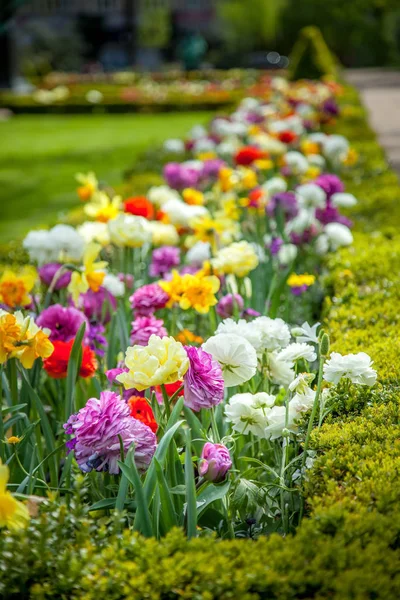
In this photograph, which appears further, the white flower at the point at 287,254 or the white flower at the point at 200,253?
the white flower at the point at 287,254

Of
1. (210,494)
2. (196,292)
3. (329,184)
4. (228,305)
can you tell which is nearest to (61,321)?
(196,292)

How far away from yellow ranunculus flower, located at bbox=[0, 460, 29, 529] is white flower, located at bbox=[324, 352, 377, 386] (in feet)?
2.62

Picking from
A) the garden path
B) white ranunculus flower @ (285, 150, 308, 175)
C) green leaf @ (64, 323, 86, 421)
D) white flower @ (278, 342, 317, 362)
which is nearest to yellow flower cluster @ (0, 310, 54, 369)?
green leaf @ (64, 323, 86, 421)

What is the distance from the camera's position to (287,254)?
11.7 feet

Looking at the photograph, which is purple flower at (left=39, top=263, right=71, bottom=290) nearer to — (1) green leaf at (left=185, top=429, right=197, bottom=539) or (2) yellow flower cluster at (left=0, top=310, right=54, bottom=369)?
(2) yellow flower cluster at (left=0, top=310, right=54, bottom=369)

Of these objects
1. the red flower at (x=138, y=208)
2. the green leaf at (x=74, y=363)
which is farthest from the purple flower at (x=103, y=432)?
the red flower at (x=138, y=208)

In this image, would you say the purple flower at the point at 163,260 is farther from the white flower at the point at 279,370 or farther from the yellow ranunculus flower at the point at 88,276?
the white flower at the point at 279,370

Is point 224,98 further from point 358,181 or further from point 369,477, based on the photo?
point 369,477

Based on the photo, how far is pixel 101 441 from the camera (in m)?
1.76

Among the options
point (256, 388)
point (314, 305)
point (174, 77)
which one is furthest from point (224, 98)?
point (256, 388)

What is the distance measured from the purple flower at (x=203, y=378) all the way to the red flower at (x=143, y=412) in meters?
0.16

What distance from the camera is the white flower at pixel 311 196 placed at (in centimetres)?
382

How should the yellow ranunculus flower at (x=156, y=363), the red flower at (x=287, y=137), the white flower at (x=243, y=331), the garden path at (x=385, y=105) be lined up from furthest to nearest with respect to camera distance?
1. the garden path at (x=385, y=105)
2. the red flower at (x=287, y=137)
3. the white flower at (x=243, y=331)
4. the yellow ranunculus flower at (x=156, y=363)

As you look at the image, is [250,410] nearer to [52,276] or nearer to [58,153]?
[52,276]
